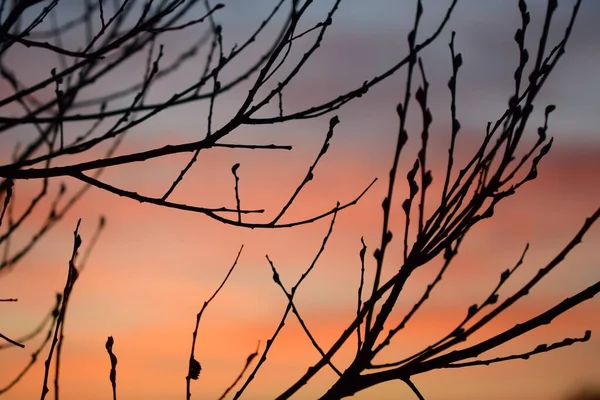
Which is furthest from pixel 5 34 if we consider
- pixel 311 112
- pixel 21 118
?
pixel 311 112

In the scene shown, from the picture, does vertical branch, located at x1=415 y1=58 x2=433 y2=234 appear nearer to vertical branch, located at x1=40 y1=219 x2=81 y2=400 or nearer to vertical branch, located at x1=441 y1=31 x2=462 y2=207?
vertical branch, located at x1=441 y1=31 x2=462 y2=207

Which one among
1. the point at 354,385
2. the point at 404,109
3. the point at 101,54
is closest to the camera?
the point at 404,109

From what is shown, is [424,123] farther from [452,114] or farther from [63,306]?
[63,306]

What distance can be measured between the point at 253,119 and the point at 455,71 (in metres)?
1.13

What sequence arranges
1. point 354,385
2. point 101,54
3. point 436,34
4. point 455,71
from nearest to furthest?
point 354,385, point 455,71, point 436,34, point 101,54

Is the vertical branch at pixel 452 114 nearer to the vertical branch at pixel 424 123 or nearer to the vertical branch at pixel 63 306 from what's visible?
the vertical branch at pixel 424 123

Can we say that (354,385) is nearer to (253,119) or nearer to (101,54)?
(253,119)

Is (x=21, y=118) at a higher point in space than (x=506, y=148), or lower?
higher

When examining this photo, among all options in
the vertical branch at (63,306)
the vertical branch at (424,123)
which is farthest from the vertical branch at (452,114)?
the vertical branch at (63,306)

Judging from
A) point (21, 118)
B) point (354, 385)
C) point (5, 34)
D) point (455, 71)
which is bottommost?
point (354, 385)

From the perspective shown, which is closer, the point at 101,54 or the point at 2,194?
the point at 101,54

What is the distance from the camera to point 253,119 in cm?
334

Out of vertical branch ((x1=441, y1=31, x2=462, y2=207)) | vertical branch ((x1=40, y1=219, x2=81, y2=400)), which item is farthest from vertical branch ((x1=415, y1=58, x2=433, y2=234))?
vertical branch ((x1=40, y1=219, x2=81, y2=400))

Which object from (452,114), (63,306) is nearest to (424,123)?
(452,114)
